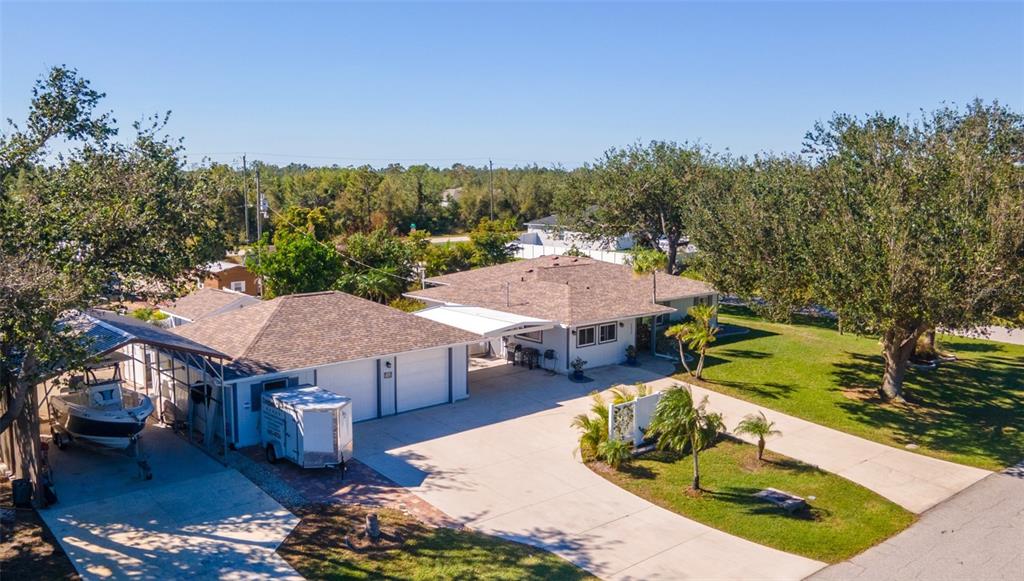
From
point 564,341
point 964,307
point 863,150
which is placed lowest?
point 564,341

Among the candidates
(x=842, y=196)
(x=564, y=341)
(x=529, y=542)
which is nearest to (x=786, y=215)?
(x=842, y=196)

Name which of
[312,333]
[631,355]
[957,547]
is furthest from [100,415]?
[957,547]

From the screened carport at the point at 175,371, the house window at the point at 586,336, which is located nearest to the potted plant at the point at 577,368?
the house window at the point at 586,336

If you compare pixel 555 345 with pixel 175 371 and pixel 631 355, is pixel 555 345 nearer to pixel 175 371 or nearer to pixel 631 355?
pixel 631 355

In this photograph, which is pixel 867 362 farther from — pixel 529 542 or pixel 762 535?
pixel 529 542

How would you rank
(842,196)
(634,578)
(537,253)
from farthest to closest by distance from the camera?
(537,253) → (842,196) → (634,578)

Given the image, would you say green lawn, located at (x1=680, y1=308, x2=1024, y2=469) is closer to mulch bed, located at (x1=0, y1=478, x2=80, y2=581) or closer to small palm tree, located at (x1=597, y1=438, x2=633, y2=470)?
small palm tree, located at (x1=597, y1=438, x2=633, y2=470)

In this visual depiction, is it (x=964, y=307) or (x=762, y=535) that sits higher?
(x=964, y=307)
